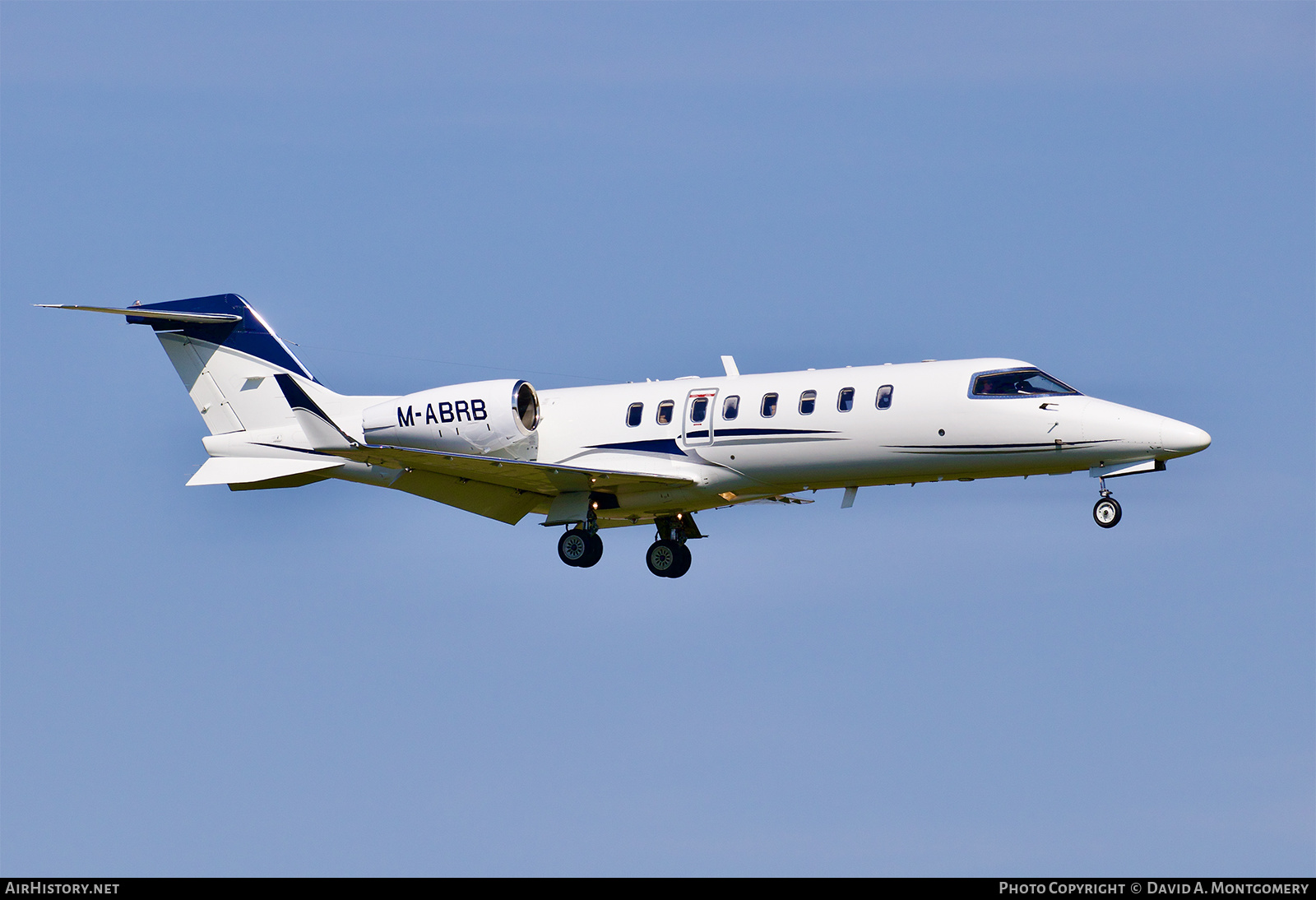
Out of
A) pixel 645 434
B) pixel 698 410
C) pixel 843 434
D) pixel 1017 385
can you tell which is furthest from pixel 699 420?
Result: pixel 1017 385

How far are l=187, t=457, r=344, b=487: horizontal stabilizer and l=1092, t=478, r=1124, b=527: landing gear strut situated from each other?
13.4m

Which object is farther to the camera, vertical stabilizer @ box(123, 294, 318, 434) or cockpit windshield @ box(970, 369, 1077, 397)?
vertical stabilizer @ box(123, 294, 318, 434)

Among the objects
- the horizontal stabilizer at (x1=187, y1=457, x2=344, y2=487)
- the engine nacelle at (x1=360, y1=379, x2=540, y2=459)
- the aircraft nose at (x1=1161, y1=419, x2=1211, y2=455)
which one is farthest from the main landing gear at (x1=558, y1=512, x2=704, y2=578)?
the aircraft nose at (x1=1161, y1=419, x2=1211, y2=455)

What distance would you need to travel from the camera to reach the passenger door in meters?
28.7

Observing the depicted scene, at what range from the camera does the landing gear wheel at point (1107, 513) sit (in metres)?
26.6

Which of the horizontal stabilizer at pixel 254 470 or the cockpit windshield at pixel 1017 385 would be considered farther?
the horizontal stabilizer at pixel 254 470

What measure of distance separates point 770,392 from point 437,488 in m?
6.42

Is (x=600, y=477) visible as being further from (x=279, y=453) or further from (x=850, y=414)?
(x=279, y=453)

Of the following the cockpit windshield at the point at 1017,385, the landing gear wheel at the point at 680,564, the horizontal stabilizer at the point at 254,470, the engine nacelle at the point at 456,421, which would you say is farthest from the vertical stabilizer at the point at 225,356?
the cockpit windshield at the point at 1017,385

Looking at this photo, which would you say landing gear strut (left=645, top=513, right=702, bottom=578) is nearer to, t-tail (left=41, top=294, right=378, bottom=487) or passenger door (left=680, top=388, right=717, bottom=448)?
passenger door (left=680, top=388, right=717, bottom=448)

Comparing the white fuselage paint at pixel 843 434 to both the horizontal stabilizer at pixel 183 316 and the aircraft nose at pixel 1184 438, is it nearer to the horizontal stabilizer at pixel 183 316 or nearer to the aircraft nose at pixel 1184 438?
the aircraft nose at pixel 1184 438

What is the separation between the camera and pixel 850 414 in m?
27.7
